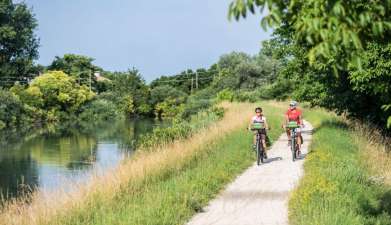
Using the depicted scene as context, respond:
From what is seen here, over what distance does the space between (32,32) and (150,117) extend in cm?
2405

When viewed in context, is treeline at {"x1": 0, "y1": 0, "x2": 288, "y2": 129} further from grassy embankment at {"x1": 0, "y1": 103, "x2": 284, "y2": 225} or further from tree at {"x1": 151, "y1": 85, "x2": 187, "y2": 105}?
grassy embankment at {"x1": 0, "y1": 103, "x2": 284, "y2": 225}

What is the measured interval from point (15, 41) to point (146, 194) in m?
82.9

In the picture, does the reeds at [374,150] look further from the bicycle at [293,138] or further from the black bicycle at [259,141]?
the black bicycle at [259,141]

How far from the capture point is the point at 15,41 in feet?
291

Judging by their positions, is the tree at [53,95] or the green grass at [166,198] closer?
the green grass at [166,198]

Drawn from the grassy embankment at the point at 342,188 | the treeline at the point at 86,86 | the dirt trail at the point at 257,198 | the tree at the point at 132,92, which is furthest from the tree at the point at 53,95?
the dirt trail at the point at 257,198

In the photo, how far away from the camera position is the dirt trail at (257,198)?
9.70 m

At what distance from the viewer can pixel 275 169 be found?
607 inches

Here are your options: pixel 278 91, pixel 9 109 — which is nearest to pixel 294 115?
pixel 278 91

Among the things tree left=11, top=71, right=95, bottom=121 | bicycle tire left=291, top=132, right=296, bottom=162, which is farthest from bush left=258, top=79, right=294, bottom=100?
bicycle tire left=291, top=132, right=296, bottom=162

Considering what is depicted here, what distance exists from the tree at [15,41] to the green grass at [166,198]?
75.4 m

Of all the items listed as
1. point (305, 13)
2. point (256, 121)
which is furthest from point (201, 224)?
point (256, 121)

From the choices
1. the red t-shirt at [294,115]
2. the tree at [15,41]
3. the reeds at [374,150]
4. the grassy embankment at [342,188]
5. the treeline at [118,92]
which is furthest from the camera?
the tree at [15,41]

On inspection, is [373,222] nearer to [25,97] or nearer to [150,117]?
[25,97]
